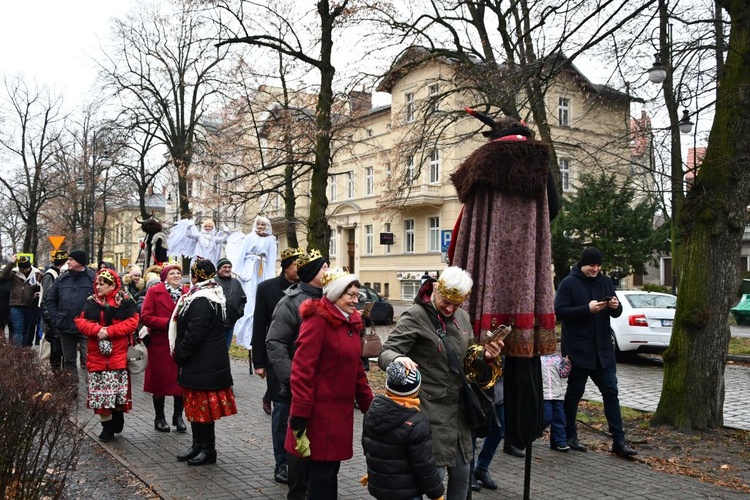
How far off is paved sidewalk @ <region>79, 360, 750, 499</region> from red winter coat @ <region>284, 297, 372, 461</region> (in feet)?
5.21

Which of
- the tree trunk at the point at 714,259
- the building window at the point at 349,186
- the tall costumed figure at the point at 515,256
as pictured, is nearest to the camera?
the tall costumed figure at the point at 515,256

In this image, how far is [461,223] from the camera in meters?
5.20

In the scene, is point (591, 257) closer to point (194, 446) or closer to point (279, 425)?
point (279, 425)

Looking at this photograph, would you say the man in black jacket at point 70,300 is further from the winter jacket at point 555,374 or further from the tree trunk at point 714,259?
the tree trunk at point 714,259

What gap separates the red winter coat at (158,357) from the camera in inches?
323

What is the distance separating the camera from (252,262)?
502 inches

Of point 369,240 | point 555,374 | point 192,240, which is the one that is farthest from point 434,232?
point 555,374

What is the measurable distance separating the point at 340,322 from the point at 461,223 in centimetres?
118

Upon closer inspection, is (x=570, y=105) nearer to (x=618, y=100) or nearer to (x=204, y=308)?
(x=618, y=100)

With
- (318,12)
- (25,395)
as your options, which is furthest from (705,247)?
(318,12)

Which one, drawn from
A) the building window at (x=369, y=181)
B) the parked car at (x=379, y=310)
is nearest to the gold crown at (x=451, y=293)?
the parked car at (x=379, y=310)

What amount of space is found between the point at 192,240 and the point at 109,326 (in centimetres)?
637

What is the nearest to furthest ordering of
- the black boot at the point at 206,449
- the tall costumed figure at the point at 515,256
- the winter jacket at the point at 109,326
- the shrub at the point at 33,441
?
the shrub at the point at 33,441 < the tall costumed figure at the point at 515,256 < the black boot at the point at 206,449 < the winter jacket at the point at 109,326

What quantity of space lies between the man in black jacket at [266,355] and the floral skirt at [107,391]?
73.9 inches
